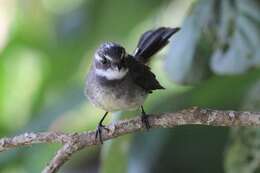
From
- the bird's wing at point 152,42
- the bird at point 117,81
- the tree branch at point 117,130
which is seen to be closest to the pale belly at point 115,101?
the bird at point 117,81

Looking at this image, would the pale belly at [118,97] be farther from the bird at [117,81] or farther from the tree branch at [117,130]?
the tree branch at [117,130]

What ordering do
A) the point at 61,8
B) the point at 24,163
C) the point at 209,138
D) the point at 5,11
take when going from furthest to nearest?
the point at 5,11
the point at 61,8
the point at 209,138
the point at 24,163

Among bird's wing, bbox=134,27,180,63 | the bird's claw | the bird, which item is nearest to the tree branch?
the bird's claw

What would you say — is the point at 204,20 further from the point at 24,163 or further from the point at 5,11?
the point at 5,11

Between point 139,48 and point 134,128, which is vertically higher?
point 139,48

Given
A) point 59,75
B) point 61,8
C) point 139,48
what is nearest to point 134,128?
point 139,48

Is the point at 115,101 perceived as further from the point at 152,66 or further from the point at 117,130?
the point at 152,66
